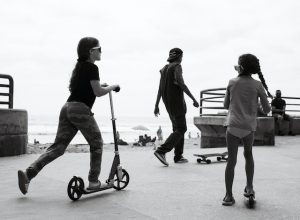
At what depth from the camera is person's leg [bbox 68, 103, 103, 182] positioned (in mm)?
4836

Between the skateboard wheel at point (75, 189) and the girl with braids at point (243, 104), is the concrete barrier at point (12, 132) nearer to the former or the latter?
the skateboard wheel at point (75, 189)

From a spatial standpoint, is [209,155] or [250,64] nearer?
[250,64]

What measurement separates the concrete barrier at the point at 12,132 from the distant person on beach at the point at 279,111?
10.0m

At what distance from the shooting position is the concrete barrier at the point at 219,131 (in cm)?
1227

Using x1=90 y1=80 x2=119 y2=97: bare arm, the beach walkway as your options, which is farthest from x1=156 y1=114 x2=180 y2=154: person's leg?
x1=90 y1=80 x2=119 y2=97: bare arm

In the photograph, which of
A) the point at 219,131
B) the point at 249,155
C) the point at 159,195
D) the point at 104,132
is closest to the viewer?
the point at 249,155

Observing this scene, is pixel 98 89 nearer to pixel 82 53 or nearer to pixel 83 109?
pixel 83 109

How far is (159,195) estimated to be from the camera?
5.11 m

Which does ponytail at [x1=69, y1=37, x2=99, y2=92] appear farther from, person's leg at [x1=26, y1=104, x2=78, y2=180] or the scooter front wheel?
the scooter front wheel

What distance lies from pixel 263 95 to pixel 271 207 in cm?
114

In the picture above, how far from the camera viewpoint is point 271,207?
4.50 meters

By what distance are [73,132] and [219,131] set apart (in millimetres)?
9442

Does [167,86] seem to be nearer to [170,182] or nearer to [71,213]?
[170,182]

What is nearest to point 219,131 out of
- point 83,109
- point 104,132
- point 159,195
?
point 159,195
